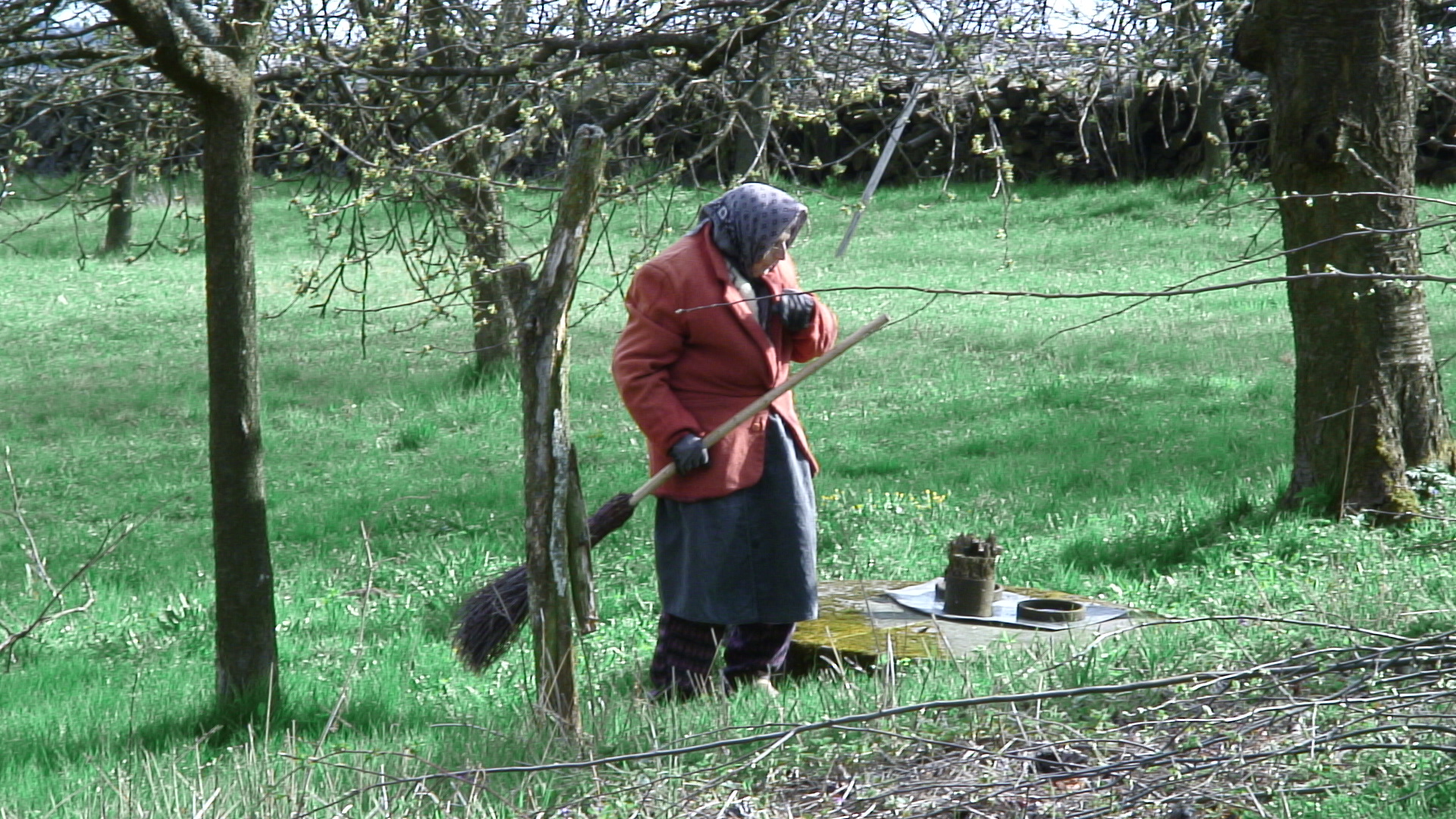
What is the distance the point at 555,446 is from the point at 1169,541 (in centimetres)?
412

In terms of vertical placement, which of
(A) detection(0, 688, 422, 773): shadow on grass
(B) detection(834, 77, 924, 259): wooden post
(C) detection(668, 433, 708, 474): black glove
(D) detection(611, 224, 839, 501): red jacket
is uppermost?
(B) detection(834, 77, 924, 259): wooden post

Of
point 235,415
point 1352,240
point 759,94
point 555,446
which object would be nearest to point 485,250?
point 759,94

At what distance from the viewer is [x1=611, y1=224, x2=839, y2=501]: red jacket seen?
4.55 metres

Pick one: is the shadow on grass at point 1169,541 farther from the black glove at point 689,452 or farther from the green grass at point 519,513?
the black glove at point 689,452

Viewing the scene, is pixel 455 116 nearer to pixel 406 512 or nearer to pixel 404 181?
pixel 406 512

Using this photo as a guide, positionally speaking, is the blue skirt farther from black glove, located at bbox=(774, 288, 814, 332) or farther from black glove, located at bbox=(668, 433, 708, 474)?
black glove, located at bbox=(774, 288, 814, 332)

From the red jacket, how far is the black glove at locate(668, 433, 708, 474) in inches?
1.2

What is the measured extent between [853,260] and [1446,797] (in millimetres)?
18405

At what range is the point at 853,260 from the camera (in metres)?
21.2

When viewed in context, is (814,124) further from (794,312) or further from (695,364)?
(695,364)

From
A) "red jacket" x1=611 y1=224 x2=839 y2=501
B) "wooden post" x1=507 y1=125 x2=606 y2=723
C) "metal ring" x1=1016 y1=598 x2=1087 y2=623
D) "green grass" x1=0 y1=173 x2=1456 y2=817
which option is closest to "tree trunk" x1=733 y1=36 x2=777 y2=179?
"green grass" x1=0 y1=173 x2=1456 y2=817

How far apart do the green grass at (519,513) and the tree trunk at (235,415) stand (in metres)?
0.23

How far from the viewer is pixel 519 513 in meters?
8.70

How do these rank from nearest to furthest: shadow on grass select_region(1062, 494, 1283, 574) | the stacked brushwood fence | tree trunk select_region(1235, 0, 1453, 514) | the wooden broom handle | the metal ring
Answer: the wooden broom handle
the metal ring
the stacked brushwood fence
tree trunk select_region(1235, 0, 1453, 514)
shadow on grass select_region(1062, 494, 1283, 574)
